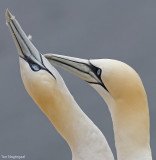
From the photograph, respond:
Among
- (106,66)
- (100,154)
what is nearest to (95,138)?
(100,154)

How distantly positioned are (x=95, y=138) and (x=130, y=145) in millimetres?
408

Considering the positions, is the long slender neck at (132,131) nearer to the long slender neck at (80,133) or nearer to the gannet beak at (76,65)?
Result: the long slender neck at (80,133)

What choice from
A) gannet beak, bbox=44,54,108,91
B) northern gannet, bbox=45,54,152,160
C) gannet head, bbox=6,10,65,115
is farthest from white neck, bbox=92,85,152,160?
gannet head, bbox=6,10,65,115

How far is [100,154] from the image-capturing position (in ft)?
33.9

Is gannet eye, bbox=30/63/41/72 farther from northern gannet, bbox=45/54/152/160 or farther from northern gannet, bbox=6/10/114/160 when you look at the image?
northern gannet, bbox=45/54/152/160

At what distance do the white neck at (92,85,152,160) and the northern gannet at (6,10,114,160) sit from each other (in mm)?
226

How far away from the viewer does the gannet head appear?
9875 mm

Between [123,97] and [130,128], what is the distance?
1.28 ft

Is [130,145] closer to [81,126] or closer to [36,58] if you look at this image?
[81,126]

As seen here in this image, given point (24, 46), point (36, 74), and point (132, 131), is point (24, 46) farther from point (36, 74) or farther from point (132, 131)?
point (132, 131)

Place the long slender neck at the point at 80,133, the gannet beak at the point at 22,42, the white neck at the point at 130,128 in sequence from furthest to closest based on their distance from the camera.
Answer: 1. the long slender neck at the point at 80,133
2. the white neck at the point at 130,128
3. the gannet beak at the point at 22,42

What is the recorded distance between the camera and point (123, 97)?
10055 millimetres

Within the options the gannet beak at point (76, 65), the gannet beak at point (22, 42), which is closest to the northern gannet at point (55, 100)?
the gannet beak at point (22, 42)

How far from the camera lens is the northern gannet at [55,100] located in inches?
390
